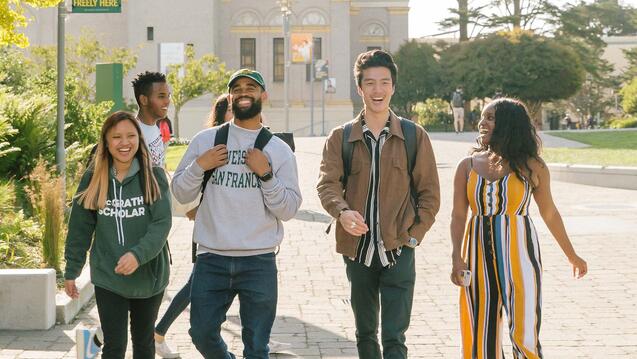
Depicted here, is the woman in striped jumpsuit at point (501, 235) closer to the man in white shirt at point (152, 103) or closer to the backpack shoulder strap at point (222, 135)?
the backpack shoulder strap at point (222, 135)

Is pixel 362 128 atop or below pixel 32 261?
atop

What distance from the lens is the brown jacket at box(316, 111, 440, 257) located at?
Answer: 17.5 ft

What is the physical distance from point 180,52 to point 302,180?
3636cm

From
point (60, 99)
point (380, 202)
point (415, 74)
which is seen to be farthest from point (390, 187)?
point (415, 74)

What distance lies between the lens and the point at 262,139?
5227mm

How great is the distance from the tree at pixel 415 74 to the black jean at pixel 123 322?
5946 cm

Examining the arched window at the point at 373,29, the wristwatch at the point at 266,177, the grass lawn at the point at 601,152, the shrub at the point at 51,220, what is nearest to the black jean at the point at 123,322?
the wristwatch at the point at 266,177

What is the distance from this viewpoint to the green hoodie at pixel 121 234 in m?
5.16

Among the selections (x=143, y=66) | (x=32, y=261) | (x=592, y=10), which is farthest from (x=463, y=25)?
(x=32, y=261)

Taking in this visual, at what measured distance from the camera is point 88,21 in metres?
68.8

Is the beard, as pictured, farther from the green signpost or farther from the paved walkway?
the green signpost

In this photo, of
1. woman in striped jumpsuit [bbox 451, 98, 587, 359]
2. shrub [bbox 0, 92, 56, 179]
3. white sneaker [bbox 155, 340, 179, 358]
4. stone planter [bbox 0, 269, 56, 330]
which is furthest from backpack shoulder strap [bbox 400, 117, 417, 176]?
shrub [bbox 0, 92, 56, 179]

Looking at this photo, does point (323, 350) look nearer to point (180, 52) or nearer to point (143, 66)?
point (180, 52)

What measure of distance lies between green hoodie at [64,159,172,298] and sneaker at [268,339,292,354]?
5.75 feet
